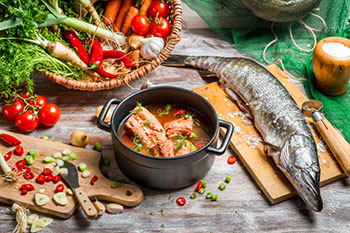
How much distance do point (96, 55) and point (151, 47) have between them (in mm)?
372

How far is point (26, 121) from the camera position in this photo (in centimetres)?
220

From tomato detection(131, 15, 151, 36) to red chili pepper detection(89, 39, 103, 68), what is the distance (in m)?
0.27

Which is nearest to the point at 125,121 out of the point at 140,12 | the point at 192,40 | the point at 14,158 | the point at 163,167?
the point at 163,167

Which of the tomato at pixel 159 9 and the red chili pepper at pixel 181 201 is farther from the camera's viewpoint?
the tomato at pixel 159 9

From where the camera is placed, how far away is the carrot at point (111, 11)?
2.75 metres

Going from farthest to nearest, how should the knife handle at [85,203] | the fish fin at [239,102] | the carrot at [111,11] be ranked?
1. the carrot at [111,11]
2. the fish fin at [239,102]
3. the knife handle at [85,203]

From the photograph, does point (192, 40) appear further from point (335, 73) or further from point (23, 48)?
point (23, 48)

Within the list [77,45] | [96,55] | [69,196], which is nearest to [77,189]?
[69,196]

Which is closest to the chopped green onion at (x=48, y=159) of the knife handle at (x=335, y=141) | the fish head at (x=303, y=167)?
the fish head at (x=303, y=167)

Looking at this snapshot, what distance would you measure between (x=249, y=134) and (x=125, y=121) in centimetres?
74

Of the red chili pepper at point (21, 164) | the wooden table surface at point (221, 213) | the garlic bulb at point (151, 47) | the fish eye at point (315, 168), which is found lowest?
the wooden table surface at point (221, 213)

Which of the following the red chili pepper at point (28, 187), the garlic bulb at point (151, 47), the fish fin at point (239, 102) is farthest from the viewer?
the garlic bulb at point (151, 47)

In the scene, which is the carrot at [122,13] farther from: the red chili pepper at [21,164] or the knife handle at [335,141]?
the knife handle at [335,141]

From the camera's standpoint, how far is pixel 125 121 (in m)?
2.13
